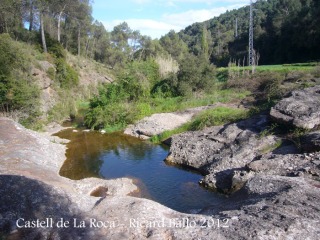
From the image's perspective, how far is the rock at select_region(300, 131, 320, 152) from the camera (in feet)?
38.3


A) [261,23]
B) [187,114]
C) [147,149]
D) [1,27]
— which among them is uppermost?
[261,23]

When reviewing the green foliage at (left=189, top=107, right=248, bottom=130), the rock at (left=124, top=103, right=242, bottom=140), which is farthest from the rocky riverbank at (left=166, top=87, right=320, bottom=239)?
the rock at (left=124, top=103, right=242, bottom=140)

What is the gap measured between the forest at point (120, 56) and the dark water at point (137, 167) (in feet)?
10.7

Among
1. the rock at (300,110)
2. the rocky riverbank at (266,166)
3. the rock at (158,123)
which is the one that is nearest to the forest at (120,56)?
the rock at (158,123)

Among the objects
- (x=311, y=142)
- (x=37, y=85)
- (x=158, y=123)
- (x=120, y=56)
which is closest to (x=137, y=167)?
(x=158, y=123)

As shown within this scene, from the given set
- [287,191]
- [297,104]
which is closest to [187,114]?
[297,104]

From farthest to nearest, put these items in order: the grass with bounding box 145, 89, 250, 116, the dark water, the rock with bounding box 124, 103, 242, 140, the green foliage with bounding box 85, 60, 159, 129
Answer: the grass with bounding box 145, 89, 250, 116, the green foliage with bounding box 85, 60, 159, 129, the rock with bounding box 124, 103, 242, 140, the dark water

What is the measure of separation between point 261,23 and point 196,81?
4515 centimetres

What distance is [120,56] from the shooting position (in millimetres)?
60812

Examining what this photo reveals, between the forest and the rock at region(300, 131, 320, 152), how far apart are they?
12.5 metres

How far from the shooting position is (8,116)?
19.3 m

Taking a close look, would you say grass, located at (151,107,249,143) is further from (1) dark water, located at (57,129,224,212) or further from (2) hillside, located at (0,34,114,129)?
(2) hillside, located at (0,34,114,129)

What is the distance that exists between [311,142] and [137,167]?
24.2 ft

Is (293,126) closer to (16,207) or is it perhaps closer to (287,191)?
(287,191)
